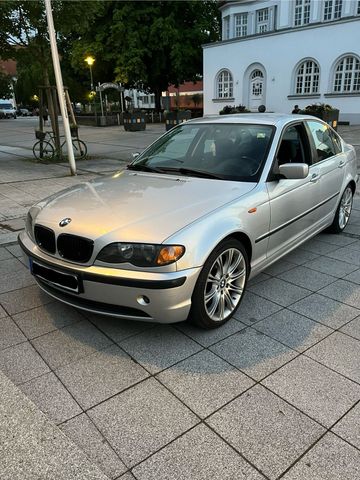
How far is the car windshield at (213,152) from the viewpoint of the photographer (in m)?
3.79

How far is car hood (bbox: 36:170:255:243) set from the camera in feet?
9.50

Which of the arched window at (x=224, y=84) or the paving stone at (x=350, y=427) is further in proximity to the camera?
the arched window at (x=224, y=84)

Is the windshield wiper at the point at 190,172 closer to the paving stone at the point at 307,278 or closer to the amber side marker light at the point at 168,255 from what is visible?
the amber side marker light at the point at 168,255

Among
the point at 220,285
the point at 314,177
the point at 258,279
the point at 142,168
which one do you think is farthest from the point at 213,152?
the point at 220,285

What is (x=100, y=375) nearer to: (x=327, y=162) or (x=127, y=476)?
(x=127, y=476)

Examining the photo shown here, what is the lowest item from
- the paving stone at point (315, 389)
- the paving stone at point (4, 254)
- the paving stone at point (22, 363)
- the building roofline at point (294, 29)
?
the paving stone at point (315, 389)

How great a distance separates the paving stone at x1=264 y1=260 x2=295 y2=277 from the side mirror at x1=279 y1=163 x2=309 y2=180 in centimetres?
111

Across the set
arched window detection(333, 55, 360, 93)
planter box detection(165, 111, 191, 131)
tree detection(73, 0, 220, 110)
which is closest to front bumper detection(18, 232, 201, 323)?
planter box detection(165, 111, 191, 131)

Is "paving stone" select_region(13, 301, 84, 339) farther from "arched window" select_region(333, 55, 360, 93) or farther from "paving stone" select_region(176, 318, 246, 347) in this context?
"arched window" select_region(333, 55, 360, 93)

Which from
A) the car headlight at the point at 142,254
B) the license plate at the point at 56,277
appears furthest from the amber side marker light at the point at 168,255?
the license plate at the point at 56,277

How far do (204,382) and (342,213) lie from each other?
3.77m

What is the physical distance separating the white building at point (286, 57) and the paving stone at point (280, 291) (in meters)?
26.3

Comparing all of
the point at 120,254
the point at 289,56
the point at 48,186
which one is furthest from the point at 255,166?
the point at 289,56

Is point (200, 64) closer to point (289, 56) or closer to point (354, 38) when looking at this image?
point (289, 56)
